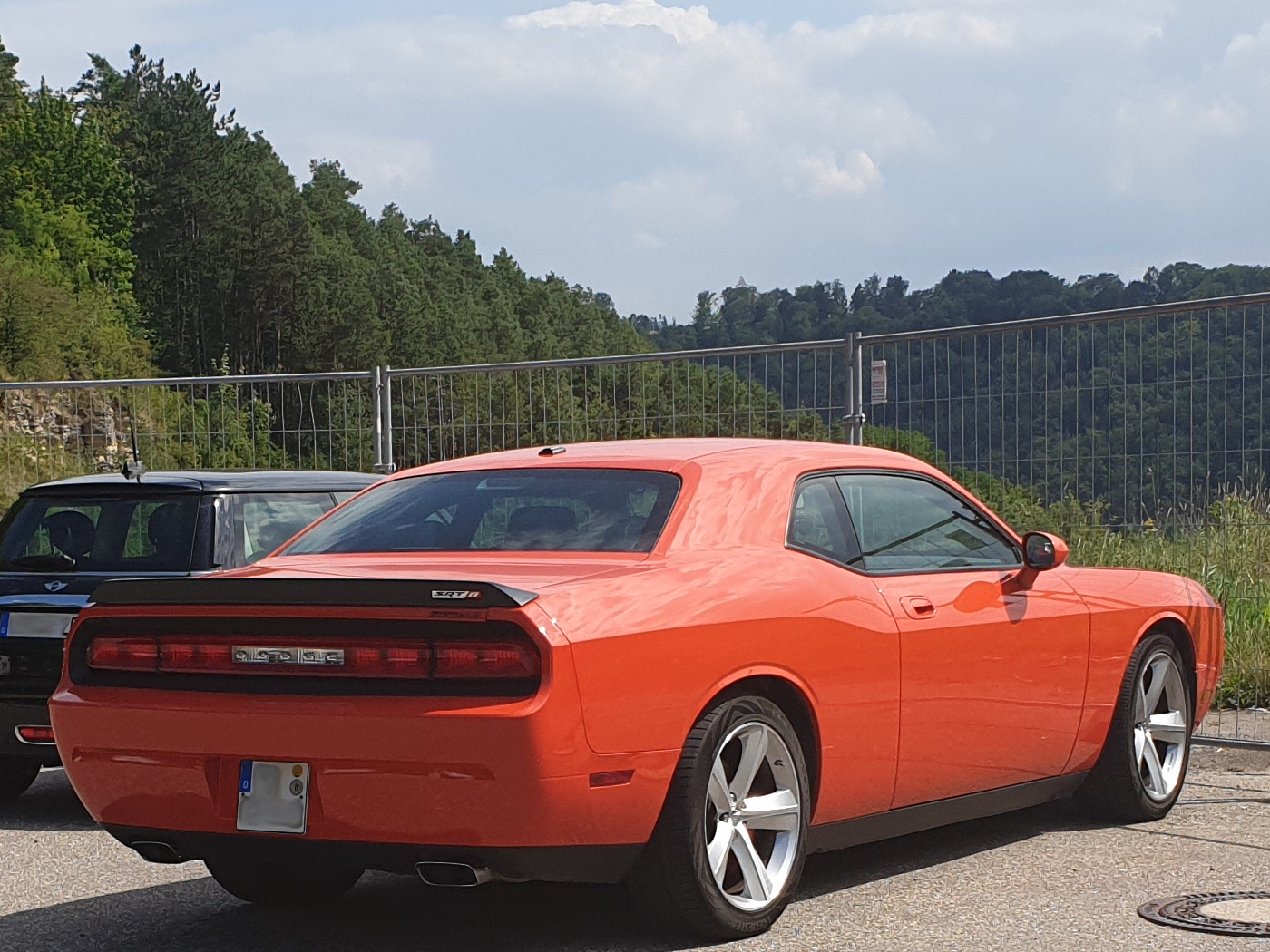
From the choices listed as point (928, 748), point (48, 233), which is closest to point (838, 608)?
point (928, 748)

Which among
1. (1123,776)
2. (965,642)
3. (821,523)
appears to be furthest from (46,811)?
(1123,776)

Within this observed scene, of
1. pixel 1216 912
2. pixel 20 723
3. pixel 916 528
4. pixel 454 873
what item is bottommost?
pixel 1216 912

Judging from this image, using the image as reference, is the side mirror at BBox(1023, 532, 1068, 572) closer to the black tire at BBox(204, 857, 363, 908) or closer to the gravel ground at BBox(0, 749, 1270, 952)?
the gravel ground at BBox(0, 749, 1270, 952)

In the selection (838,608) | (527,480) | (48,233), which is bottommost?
(838,608)

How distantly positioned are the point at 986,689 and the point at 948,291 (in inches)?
882

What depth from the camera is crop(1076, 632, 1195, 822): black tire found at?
23.5ft

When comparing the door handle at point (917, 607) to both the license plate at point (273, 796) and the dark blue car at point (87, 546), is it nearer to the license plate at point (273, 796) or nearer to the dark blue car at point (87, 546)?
the license plate at point (273, 796)

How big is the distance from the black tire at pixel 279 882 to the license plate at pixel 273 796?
785 mm

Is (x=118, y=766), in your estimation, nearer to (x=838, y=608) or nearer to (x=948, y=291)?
(x=838, y=608)

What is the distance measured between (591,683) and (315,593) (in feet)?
2.64

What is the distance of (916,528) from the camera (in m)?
6.52

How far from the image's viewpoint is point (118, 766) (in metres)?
5.14

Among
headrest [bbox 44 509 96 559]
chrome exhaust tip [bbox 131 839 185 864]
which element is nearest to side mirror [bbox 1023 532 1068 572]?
chrome exhaust tip [bbox 131 839 185 864]

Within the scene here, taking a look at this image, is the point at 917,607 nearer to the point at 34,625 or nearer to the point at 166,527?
the point at 166,527
